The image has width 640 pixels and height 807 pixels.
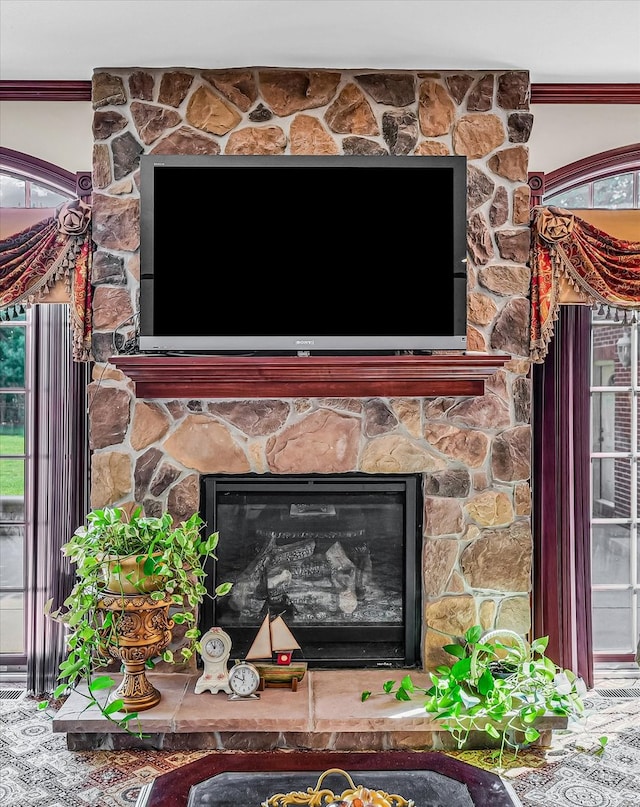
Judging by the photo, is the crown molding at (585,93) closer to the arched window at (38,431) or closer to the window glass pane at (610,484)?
the window glass pane at (610,484)

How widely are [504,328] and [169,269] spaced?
1329 millimetres

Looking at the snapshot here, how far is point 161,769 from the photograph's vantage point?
8.18 feet

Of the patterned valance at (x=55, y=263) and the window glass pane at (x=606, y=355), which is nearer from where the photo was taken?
the patterned valance at (x=55, y=263)

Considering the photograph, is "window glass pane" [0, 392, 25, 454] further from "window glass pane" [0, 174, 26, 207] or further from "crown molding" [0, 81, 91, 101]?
"crown molding" [0, 81, 91, 101]

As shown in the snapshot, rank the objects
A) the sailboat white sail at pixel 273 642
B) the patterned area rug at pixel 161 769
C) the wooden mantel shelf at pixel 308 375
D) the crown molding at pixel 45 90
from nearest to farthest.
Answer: the patterned area rug at pixel 161 769, the wooden mantel shelf at pixel 308 375, the sailboat white sail at pixel 273 642, the crown molding at pixel 45 90

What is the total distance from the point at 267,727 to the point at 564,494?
5.14 feet

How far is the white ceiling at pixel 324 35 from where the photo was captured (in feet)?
8.05

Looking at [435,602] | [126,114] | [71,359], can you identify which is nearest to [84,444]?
[71,359]

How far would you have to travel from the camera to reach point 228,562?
118 inches

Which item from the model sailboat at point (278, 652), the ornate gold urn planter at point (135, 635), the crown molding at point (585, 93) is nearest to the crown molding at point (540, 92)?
the crown molding at point (585, 93)

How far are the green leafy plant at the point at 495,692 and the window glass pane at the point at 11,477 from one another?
1.77 m

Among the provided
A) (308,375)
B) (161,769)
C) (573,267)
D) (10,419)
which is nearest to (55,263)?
(10,419)

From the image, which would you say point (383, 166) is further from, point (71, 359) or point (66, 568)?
point (66, 568)

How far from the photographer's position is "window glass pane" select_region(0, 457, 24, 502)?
130 inches
